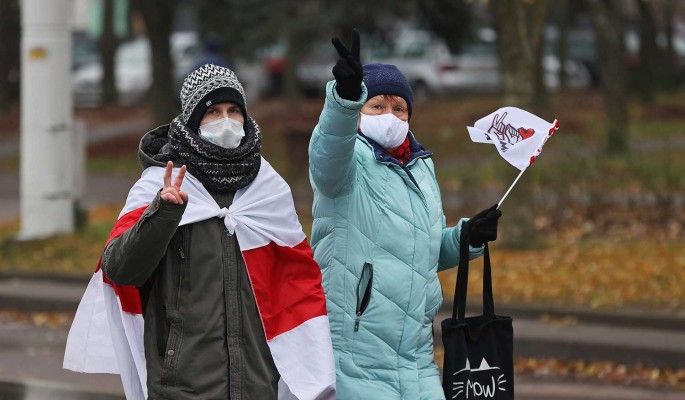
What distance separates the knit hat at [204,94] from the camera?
4.31 meters

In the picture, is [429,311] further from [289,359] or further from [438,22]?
[438,22]

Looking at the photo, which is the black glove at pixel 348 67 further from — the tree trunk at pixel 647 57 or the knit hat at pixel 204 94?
the tree trunk at pixel 647 57

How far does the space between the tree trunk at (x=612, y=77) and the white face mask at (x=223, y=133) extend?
15736 millimetres

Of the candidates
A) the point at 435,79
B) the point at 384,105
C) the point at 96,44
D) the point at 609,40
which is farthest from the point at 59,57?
the point at 96,44

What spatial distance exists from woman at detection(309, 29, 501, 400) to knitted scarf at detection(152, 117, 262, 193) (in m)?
0.26

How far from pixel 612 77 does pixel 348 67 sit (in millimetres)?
17556

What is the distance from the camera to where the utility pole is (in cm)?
1309

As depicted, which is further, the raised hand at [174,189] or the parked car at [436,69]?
the parked car at [436,69]

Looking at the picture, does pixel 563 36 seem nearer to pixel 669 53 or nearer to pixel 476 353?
pixel 669 53

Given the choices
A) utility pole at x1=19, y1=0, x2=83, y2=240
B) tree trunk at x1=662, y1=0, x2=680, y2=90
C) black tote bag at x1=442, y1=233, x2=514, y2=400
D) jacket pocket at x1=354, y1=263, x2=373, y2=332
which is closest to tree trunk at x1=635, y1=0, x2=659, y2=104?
tree trunk at x1=662, y1=0, x2=680, y2=90

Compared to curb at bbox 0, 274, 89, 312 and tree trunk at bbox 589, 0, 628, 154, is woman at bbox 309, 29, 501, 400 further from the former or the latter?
tree trunk at bbox 589, 0, 628, 154

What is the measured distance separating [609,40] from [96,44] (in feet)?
72.3

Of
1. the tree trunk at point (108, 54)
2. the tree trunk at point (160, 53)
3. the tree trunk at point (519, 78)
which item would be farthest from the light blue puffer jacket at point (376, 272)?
the tree trunk at point (108, 54)

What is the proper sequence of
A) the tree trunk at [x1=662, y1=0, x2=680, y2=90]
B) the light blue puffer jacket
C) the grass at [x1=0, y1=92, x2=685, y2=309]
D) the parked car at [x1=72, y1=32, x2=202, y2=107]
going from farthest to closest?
the parked car at [x1=72, y1=32, x2=202, y2=107] → the tree trunk at [x1=662, y1=0, x2=680, y2=90] → the grass at [x1=0, y1=92, x2=685, y2=309] → the light blue puffer jacket
